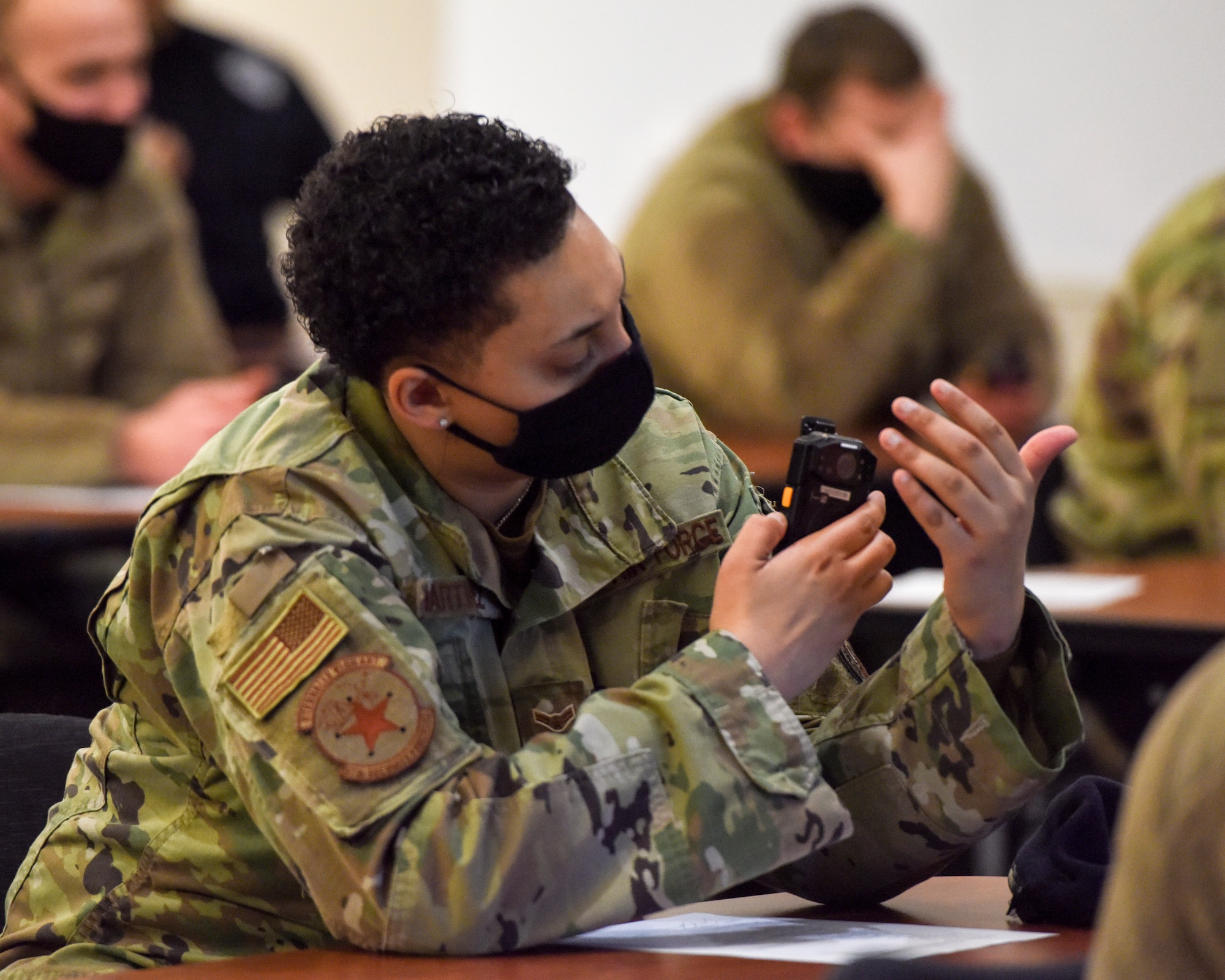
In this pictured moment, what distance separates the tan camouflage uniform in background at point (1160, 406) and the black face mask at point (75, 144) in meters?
1.94

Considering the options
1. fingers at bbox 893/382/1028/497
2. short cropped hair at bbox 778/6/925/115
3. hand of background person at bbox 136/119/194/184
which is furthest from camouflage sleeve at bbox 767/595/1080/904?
hand of background person at bbox 136/119/194/184

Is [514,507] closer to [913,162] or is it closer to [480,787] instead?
[480,787]

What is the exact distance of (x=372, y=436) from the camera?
1.27m

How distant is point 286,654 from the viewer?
113 centimetres

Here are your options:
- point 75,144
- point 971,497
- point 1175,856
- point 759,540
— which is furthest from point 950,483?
point 75,144

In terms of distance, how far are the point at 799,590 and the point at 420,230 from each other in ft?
1.09

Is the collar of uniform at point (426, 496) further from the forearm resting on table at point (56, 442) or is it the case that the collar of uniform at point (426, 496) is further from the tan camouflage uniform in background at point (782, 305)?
the tan camouflage uniform in background at point (782, 305)

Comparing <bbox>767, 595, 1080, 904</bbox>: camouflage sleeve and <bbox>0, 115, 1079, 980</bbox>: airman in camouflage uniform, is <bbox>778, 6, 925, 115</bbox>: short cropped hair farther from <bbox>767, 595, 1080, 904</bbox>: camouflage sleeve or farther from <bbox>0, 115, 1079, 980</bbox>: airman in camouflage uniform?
<bbox>767, 595, 1080, 904</bbox>: camouflage sleeve

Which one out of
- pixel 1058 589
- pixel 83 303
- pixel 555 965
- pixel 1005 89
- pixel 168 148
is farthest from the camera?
pixel 1005 89

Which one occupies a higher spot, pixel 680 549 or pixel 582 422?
pixel 582 422

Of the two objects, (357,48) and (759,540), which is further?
(357,48)

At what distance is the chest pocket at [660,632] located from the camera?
1.33 metres

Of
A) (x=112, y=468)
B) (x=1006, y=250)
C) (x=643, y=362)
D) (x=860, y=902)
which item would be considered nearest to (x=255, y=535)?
(x=643, y=362)

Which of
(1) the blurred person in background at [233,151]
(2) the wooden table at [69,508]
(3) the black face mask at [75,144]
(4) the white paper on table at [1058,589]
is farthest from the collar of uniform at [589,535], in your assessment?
(1) the blurred person in background at [233,151]
